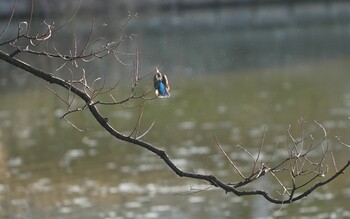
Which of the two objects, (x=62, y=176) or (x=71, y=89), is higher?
(x=62, y=176)

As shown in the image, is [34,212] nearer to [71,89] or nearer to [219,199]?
[219,199]

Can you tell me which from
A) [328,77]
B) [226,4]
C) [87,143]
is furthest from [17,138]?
[226,4]

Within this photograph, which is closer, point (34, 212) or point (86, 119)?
point (34, 212)

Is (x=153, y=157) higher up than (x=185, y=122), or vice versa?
(x=185, y=122)

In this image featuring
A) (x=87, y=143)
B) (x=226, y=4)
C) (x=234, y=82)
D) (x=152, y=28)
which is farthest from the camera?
(x=226, y=4)

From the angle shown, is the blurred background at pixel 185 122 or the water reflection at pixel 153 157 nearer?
the water reflection at pixel 153 157

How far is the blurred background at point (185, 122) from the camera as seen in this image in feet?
41.3

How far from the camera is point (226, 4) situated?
41.2 meters

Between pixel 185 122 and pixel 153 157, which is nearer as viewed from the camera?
pixel 153 157

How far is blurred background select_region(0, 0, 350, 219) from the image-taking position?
12602 mm

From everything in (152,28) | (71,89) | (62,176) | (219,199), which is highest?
(152,28)

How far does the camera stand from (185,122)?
60.0 ft

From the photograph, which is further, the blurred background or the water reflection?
the blurred background

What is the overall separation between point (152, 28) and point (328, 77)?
1375 cm
